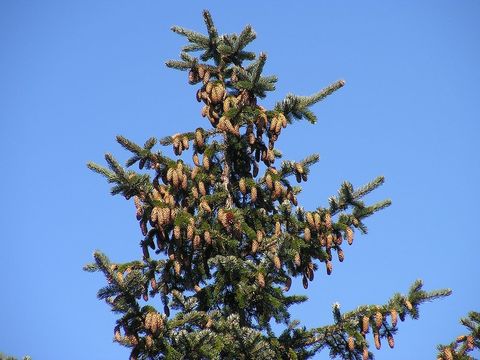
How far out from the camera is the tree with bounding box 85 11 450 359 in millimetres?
8266

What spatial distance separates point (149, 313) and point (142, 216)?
7.94 feet

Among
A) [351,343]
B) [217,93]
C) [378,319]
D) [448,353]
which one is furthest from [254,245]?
[448,353]

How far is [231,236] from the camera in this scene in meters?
10.3

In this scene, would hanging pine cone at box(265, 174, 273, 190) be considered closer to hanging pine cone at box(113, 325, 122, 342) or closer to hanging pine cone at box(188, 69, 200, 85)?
hanging pine cone at box(188, 69, 200, 85)

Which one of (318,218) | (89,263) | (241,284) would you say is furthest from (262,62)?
→ (89,263)

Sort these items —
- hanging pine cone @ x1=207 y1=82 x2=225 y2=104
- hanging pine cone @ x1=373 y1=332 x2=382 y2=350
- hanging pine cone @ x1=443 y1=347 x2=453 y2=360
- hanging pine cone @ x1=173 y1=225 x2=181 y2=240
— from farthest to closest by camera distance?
hanging pine cone @ x1=207 y1=82 x2=225 y2=104
hanging pine cone @ x1=173 y1=225 x2=181 y2=240
hanging pine cone @ x1=373 y1=332 x2=382 y2=350
hanging pine cone @ x1=443 y1=347 x2=453 y2=360

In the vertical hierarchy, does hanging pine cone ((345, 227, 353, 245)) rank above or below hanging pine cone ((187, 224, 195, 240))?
below

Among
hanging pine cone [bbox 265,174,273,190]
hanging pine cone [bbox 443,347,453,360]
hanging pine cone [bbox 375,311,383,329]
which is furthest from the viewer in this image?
hanging pine cone [bbox 265,174,273,190]

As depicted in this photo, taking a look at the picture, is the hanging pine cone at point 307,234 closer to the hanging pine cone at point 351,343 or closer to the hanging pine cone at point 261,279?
the hanging pine cone at point 261,279

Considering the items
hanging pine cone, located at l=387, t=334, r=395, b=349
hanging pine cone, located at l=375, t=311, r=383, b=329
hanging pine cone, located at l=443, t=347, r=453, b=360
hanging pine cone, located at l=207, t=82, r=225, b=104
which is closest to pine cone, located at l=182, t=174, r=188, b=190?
hanging pine cone, located at l=207, t=82, r=225, b=104

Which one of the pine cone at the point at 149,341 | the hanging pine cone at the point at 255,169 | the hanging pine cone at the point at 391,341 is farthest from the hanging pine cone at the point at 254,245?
the pine cone at the point at 149,341

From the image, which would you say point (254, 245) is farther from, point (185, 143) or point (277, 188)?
point (185, 143)

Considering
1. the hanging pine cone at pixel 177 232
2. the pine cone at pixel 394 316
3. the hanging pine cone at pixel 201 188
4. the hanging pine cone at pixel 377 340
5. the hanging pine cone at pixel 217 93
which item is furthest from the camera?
the hanging pine cone at pixel 217 93

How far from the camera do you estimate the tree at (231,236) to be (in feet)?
27.1
